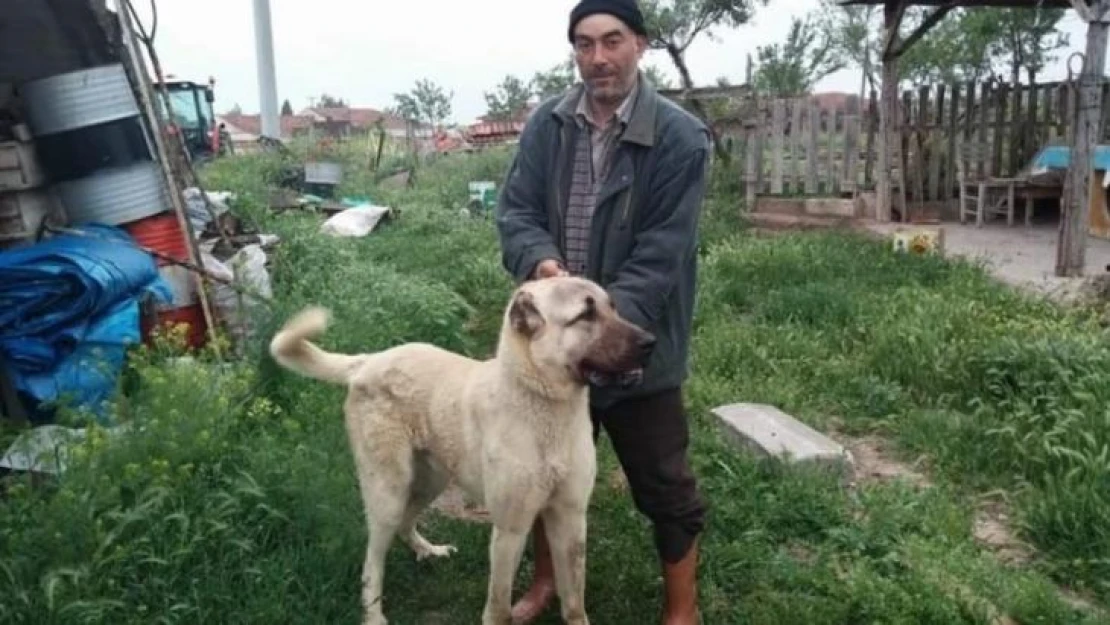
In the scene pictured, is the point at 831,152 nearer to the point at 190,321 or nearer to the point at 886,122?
the point at 886,122

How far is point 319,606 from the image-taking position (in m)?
3.31

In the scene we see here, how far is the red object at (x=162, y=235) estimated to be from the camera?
564cm

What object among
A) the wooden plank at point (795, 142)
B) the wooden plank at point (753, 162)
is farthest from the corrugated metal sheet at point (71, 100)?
the wooden plank at point (795, 142)

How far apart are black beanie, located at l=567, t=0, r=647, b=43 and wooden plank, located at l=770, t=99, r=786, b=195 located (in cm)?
996

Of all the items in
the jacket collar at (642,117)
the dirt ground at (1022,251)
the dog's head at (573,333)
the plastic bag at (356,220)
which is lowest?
the dirt ground at (1022,251)

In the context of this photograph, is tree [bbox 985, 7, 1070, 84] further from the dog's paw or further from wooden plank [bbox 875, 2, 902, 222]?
the dog's paw

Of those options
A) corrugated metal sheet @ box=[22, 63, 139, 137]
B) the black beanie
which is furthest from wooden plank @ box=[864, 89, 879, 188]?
the black beanie

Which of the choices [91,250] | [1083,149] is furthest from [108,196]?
[1083,149]

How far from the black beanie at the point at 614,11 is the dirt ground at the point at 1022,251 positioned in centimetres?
540

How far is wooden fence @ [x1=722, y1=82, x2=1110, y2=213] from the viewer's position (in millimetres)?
12445

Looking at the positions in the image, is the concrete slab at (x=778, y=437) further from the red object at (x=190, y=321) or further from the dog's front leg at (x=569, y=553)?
the red object at (x=190, y=321)

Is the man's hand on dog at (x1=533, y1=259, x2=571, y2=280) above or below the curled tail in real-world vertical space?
above

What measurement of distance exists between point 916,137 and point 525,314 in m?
11.2

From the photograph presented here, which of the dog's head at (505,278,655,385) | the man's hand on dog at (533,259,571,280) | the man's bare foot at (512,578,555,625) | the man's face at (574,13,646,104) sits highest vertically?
the man's face at (574,13,646,104)
